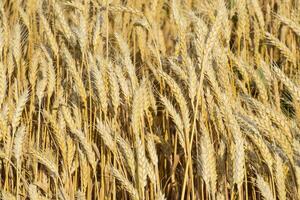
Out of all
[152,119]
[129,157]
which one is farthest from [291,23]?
[129,157]

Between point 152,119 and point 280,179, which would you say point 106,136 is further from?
point 280,179

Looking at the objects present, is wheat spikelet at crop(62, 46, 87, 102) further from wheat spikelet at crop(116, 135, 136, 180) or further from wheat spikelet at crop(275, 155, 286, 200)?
wheat spikelet at crop(275, 155, 286, 200)

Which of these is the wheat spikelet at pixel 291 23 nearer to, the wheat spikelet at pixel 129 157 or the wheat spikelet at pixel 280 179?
the wheat spikelet at pixel 280 179

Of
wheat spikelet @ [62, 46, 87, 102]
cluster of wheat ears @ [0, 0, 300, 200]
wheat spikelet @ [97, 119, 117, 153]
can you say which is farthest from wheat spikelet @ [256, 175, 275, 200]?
wheat spikelet @ [62, 46, 87, 102]

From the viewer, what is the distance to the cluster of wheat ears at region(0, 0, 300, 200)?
2.13 meters

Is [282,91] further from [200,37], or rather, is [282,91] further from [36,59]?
[36,59]

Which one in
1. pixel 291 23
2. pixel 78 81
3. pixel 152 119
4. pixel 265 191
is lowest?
pixel 265 191

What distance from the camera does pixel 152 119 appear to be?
2.74 m

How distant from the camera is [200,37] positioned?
2.24m

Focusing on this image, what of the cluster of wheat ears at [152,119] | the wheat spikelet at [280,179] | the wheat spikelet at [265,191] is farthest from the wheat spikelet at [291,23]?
the wheat spikelet at [265,191]

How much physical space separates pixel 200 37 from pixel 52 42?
0.89 meters

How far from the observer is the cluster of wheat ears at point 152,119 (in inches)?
84.0

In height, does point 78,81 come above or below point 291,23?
below

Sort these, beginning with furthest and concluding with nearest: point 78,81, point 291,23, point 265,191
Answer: point 291,23
point 78,81
point 265,191
